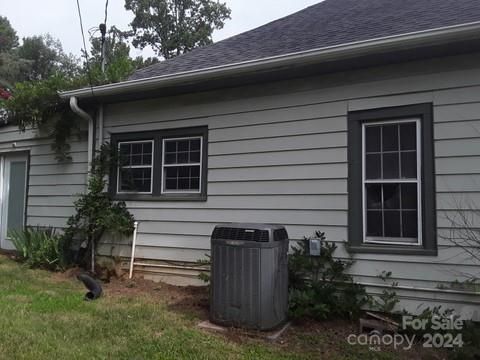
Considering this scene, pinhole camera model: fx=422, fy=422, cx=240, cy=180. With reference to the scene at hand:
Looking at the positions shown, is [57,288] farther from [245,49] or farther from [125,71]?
[245,49]

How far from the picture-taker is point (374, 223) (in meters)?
4.75

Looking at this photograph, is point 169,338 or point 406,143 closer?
point 169,338

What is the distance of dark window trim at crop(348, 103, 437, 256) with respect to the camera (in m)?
4.41

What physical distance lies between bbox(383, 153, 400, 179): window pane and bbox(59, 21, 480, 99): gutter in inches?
45.4

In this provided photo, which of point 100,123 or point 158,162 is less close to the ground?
point 100,123

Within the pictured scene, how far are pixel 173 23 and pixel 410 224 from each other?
94.5 feet

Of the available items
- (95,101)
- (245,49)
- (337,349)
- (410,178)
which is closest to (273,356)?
(337,349)

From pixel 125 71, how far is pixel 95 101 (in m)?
0.92

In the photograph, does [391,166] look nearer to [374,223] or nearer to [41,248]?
[374,223]

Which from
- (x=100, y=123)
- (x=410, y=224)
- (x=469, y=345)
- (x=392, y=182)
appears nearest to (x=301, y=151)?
(x=392, y=182)

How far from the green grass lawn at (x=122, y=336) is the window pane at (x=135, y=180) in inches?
76.0

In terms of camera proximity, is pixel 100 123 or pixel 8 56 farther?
pixel 8 56

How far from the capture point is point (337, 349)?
148 inches

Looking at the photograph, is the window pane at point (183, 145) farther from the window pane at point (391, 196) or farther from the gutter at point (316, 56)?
the window pane at point (391, 196)
